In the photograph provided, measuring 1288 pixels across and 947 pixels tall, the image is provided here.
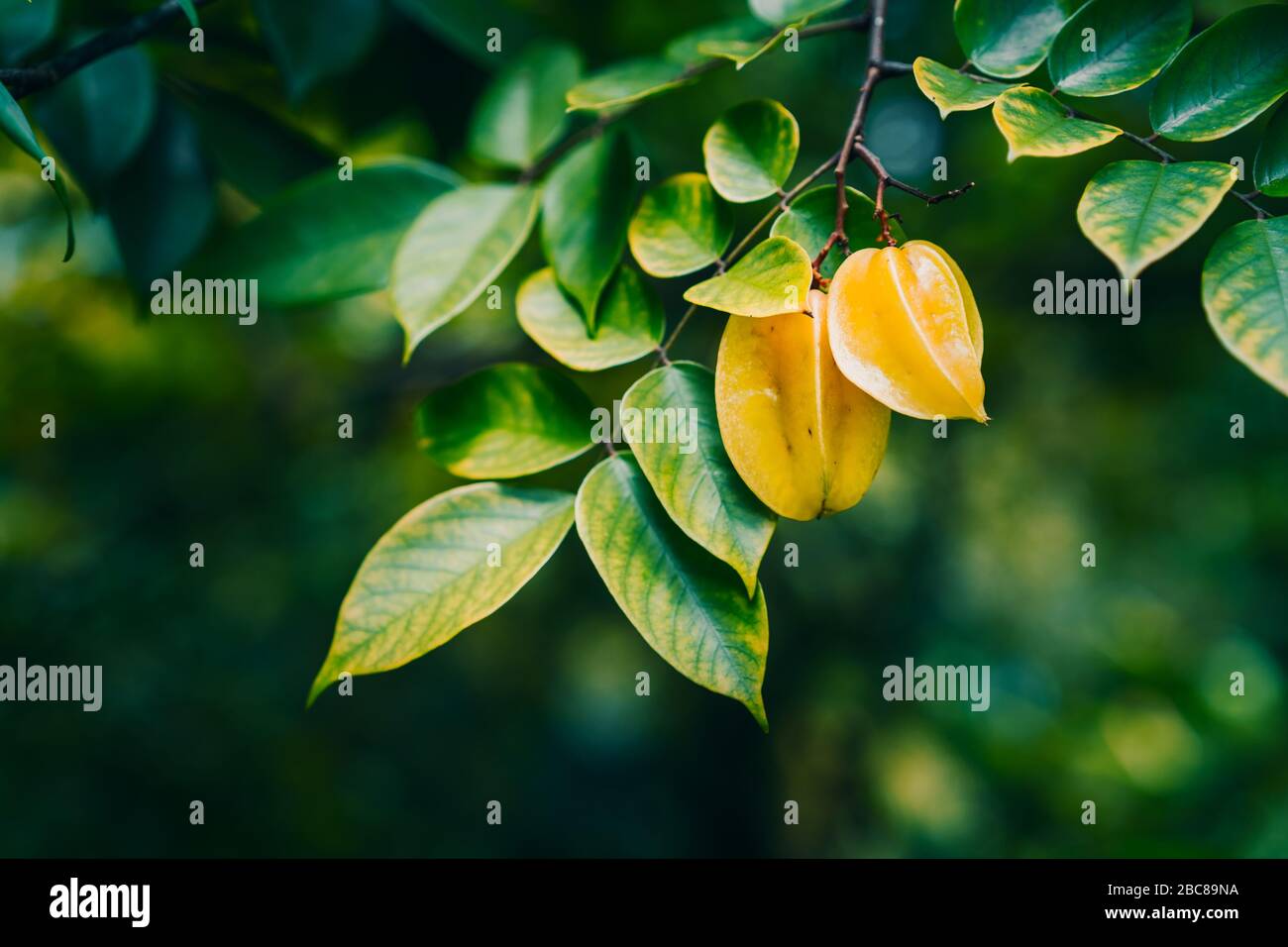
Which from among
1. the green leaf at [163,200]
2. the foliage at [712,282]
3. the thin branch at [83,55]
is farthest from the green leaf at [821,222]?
the green leaf at [163,200]

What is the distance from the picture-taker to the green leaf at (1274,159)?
0.60 m

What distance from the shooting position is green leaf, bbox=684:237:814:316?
565mm

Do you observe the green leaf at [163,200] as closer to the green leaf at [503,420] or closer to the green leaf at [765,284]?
the green leaf at [503,420]

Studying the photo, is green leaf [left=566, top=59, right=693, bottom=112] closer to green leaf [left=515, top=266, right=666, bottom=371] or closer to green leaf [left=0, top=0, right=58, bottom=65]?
green leaf [left=515, top=266, right=666, bottom=371]

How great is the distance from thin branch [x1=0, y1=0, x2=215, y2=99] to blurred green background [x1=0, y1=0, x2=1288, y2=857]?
1.08ft

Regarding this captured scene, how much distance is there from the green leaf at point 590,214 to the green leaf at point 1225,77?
1.40ft

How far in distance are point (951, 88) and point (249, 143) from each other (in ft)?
2.44

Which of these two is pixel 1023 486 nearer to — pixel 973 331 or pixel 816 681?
pixel 816 681

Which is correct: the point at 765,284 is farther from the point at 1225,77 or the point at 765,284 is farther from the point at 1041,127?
the point at 1225,77

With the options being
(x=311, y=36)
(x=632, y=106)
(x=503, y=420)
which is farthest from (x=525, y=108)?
(x=503, y=420)

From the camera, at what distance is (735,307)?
0.58m

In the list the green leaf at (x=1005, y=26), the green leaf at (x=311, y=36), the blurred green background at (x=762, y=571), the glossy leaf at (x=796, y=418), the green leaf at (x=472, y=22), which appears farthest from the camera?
the blurred green background at (x=762, y=571)

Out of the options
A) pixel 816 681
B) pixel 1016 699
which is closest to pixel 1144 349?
pixel 1016 699

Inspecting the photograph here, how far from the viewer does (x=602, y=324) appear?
2.40 feet
